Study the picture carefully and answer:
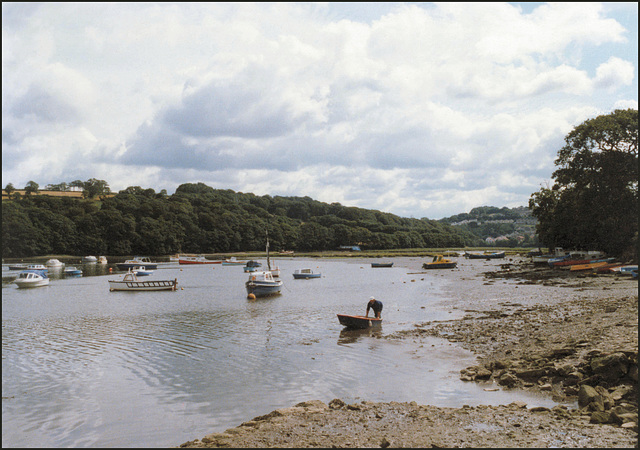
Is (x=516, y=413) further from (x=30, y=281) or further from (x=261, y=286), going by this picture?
(x=30, y=281)

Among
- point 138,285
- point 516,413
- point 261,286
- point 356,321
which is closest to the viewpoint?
point 516,413

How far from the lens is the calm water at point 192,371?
48.9 feet

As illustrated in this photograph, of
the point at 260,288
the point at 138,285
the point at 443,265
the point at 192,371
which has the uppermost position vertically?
the point at 138,285

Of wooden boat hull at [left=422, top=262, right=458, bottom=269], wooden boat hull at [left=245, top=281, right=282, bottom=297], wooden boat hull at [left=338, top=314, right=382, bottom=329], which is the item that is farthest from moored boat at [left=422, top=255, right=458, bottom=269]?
wooden boat hull at [left=338, top=314, right=382, bottom=329]

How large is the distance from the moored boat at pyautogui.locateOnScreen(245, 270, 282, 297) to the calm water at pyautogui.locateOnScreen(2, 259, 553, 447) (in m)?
11.0

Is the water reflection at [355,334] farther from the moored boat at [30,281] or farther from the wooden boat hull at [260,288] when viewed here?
the moored boat at [30,281]

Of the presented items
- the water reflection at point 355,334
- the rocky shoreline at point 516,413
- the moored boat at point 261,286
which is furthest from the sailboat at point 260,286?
the rocky shoreline at point 516,413

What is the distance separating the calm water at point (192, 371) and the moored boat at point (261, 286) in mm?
11010

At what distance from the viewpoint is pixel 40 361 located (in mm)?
23594

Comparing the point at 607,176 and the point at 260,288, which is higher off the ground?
the point at 607,176

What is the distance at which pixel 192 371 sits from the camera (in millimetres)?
21078

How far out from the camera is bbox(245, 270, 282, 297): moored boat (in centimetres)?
5241

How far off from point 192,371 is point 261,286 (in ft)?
105

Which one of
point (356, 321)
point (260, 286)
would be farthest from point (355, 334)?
point (260, 286)
